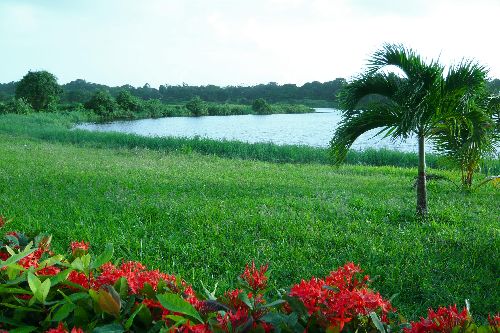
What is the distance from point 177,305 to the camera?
1.17m

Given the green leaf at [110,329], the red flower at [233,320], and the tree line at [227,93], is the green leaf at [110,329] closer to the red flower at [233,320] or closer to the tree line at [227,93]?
the red flower at [233,320]

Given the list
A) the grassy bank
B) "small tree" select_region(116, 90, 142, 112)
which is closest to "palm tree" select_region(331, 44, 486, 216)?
the grassy bank

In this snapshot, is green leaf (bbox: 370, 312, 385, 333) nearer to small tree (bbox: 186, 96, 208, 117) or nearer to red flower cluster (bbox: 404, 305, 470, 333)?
red flower cluster (bbox: 404, 305, 470, 333)

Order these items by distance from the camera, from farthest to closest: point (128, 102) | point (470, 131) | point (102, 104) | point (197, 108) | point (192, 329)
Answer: point (128, 102) → point (197, 108) → point (102, 104) → point (470, 131) → point (192, 329)

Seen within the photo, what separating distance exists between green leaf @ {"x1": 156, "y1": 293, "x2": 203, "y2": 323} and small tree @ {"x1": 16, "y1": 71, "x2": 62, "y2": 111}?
4777cm

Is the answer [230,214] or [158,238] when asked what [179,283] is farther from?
[230,214]

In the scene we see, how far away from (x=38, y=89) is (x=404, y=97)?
4480 centimetres

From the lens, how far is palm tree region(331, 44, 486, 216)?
5.57 metres

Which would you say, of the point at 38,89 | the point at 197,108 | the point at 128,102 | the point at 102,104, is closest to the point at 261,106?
the point at 197,108

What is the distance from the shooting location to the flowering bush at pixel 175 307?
114cm

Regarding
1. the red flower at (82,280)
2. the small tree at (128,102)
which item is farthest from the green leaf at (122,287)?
the small tree at (128,102)

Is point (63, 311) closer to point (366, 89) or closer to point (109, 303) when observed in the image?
point (109, 303)

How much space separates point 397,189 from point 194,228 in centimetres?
451

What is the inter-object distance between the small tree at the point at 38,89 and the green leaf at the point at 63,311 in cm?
4758
